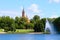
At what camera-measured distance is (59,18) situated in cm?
8338

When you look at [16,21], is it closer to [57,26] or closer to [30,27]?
[30,27]

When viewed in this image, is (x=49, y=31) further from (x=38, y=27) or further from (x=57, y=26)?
(x=57, y=26)

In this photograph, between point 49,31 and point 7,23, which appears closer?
point 49,31

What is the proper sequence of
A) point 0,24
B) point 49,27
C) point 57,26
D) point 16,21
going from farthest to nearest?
1. point 16,21
2. point 0,24
3. point 57,26
4. point 49,27

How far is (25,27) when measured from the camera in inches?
3615

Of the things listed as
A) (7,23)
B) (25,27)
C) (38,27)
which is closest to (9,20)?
(7,23)

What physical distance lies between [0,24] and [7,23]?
278cm

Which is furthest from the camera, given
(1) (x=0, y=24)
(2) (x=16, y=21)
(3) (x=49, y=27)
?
(2) (x=16, y=21)

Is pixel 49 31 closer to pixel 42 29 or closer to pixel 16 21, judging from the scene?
pixel 42 29

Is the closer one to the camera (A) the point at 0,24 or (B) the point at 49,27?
(B) the point at 49,27

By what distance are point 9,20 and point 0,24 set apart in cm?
390

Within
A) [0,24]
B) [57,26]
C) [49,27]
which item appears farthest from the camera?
[0,24]

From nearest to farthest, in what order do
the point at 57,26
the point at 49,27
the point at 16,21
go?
the point at 49,27 → the point at 57,26 → the point at 16,21

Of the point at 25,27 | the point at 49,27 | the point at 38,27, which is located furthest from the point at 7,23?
the point at 49,27
